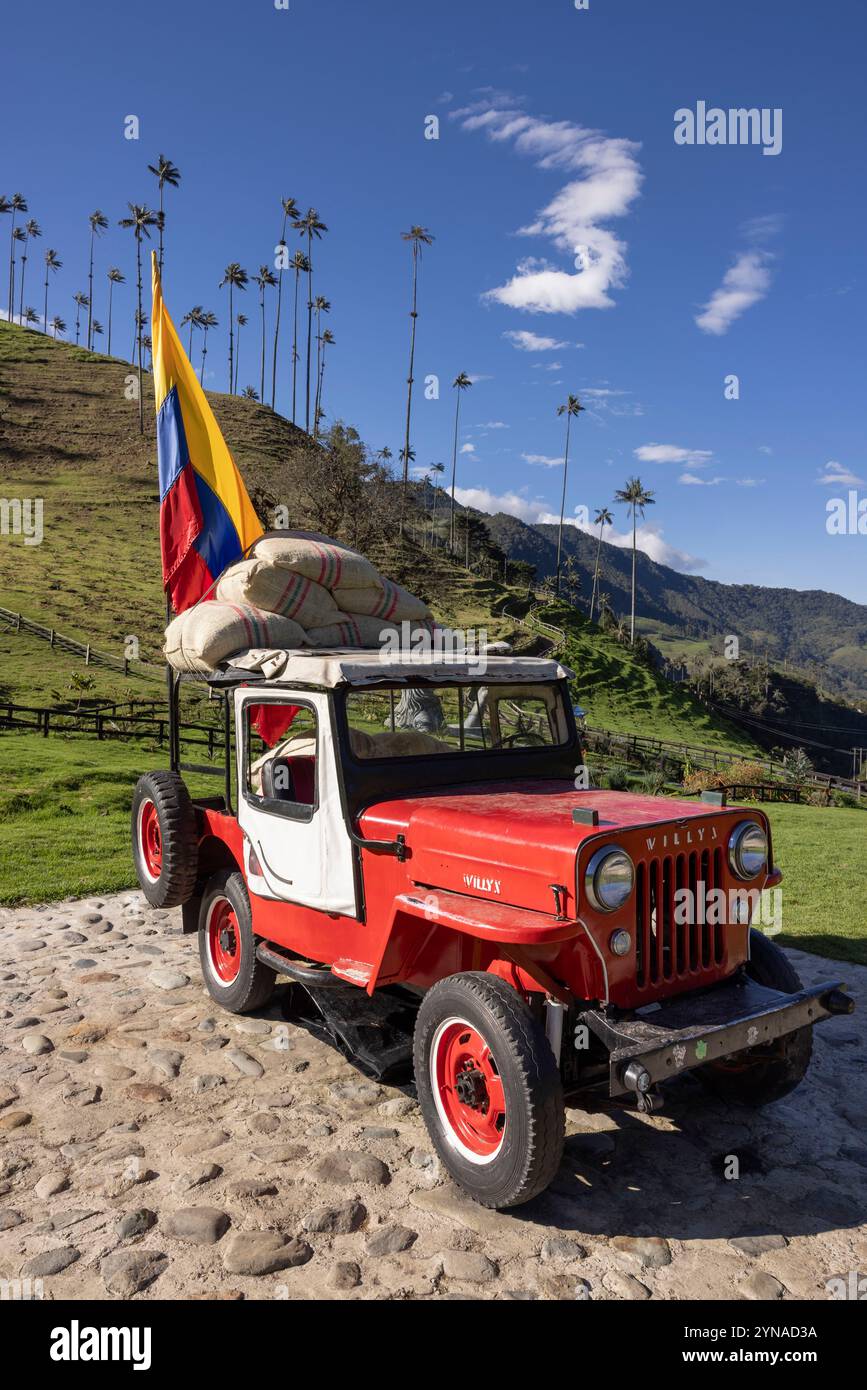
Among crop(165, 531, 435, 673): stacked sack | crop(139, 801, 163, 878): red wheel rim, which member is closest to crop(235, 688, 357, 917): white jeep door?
crop(165, 531, 435, 673): stacked sack

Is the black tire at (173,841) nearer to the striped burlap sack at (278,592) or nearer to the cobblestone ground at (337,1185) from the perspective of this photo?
the cobblestone ground at (337,1185)

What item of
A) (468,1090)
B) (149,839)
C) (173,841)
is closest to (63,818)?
(149,839)

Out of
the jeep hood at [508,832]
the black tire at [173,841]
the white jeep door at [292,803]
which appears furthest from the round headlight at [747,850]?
the black tire at [173,841]

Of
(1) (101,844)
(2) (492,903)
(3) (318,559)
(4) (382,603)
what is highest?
(3) (318,559)

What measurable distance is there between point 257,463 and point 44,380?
3536 centimetres

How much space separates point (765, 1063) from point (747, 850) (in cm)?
125

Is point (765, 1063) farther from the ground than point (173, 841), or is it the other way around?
point (173, 841)

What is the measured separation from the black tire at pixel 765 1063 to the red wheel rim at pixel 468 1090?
1.43 m

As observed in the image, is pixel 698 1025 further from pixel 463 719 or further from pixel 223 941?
pixel 223 941

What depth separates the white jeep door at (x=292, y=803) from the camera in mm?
5086

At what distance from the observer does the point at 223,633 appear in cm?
610
